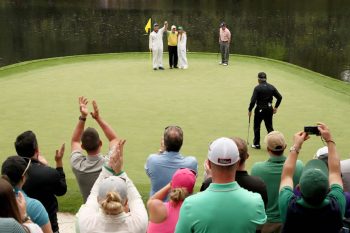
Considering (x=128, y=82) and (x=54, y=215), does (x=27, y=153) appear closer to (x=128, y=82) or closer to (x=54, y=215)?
(x=54, y=215)

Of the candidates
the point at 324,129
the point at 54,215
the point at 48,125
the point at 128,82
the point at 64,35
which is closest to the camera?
the point at 324,129

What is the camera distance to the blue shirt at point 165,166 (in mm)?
5938

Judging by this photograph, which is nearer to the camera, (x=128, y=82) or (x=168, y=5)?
(x=128, y=82)

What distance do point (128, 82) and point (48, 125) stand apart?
5302 mm

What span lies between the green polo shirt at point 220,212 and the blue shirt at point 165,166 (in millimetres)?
1991

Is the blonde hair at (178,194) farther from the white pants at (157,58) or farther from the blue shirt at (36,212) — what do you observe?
the white pants at (157,58)

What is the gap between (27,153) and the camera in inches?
227

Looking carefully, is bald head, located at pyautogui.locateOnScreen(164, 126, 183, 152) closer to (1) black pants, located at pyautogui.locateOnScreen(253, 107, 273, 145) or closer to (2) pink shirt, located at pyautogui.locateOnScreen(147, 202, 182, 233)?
(2) pink shirt, located at pyautogui.locateOnScreen(147, 202, 182, 233)

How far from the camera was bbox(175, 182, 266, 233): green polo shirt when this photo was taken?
3877mm

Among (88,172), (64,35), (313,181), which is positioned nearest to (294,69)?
(88,172)

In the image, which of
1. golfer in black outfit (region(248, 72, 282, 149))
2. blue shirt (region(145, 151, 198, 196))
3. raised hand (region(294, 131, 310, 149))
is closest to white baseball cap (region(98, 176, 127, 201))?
raised hand (region(294, 131, 310, 149))

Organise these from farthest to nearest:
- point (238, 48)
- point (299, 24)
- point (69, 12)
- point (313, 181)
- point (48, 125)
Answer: point (69, 12), point (299, 24), point (238, 48), point (48, 125), point (313, 181)

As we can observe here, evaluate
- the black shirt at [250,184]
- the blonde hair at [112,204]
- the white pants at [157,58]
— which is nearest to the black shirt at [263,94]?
the black shirt at [250,184]

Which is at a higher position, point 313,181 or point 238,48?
point 313,181
